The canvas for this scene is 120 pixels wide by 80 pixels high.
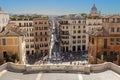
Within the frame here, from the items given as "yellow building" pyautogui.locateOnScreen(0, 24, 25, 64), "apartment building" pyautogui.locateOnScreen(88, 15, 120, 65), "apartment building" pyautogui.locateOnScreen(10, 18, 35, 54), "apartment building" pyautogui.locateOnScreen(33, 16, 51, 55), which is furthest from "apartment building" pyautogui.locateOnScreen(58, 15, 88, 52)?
"yellow building" pyautogui.locateOnScreen(0, 24, 25, 64)

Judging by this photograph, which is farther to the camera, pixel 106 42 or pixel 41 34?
pixel 41 34

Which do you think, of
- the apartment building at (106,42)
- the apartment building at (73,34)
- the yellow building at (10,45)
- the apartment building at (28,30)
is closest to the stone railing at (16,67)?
the yellow building at (10,45)

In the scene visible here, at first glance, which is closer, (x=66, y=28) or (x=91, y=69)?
(x=91, y=69)

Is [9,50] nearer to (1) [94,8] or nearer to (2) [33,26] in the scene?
(2) [33,26]

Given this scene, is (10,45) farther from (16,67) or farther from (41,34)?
(41,34)

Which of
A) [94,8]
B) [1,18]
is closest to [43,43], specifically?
[1,18]

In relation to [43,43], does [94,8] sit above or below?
above

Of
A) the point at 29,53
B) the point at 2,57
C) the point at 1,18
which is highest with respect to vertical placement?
the point at 1,18

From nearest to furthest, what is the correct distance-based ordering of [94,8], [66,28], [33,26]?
[33,26], [66,28], [94,8]

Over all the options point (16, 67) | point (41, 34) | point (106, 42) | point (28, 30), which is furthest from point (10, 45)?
point (41, 34)
